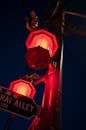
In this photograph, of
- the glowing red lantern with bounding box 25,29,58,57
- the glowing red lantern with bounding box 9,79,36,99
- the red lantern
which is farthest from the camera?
the glowing red lantern with bounding box 25,29,58,57

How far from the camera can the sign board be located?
3.93 meters

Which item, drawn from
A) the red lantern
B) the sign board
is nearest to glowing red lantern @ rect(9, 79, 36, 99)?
the red lantern

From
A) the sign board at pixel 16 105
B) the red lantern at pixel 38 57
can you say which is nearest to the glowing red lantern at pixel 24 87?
the red lantern at pixel 38 57

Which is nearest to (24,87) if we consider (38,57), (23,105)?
(38,57)

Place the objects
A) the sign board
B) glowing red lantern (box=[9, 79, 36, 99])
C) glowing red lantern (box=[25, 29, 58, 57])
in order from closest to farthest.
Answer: the sign board < glowing red lantern (box=[9, 79, 36, 99]) < glowing red lantern (box=[25, 29, 58, 57])

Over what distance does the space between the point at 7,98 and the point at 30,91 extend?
4.57 ft

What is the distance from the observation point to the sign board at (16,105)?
12.9 ft

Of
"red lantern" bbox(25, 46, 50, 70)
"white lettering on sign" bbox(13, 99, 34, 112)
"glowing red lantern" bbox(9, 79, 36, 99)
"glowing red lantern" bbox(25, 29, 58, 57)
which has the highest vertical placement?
"glowing red lantern" bbox(25, 29, 58, 57)

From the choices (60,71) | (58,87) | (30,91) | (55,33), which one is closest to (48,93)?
(58,87)

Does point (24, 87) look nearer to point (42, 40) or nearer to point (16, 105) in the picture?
point (42, 40)

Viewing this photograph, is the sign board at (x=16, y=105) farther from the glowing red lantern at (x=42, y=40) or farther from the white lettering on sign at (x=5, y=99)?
the glowing red lantern at (x=42, y=40)

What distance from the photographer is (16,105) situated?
3.96 metres

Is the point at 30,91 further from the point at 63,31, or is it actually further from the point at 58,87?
the point at 63,31

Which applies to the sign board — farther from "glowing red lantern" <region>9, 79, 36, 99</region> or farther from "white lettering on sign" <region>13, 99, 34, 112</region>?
"glowing red lantern" <region>9, 79, 36, 99</region>
